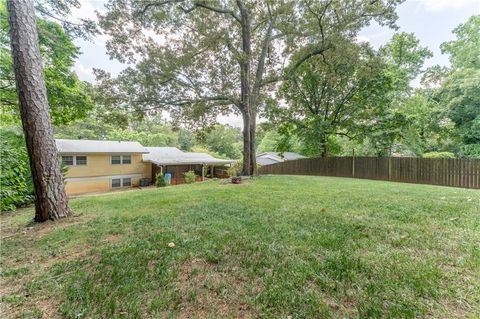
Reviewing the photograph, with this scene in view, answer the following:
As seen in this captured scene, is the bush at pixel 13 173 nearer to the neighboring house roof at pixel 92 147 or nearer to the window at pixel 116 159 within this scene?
the neighboring house roof at pixel 92 147

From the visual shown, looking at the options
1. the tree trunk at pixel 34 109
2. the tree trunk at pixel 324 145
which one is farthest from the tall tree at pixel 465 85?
the tree trunk at pixel 34 109

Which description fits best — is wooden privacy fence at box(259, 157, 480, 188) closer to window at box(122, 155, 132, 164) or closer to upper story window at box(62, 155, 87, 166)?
window at box(122, 155, 132, 164)

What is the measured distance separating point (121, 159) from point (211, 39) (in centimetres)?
1252

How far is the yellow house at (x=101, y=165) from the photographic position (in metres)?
14.8

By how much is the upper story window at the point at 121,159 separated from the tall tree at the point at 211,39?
8752mm

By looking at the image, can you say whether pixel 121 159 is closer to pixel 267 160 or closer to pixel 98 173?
pixel 98 173

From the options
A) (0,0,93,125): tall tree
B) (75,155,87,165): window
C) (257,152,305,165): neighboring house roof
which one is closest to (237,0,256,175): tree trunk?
(0,0,93,125): tall tree

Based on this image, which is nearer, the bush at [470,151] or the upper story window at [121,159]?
the bush at [470,151]

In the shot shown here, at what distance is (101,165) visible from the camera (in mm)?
16312

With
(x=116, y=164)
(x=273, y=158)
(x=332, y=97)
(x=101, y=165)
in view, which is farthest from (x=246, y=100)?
(x=273, y=158)

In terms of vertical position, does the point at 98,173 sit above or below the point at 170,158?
below

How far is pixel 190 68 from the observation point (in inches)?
396

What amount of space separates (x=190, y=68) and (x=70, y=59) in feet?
15.3

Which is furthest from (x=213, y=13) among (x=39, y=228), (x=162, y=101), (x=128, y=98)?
(x=39, y=228)
